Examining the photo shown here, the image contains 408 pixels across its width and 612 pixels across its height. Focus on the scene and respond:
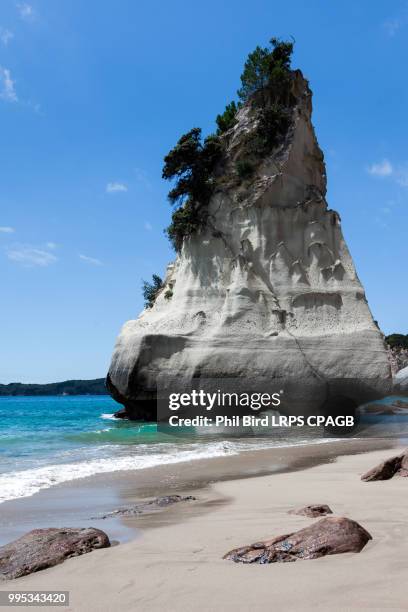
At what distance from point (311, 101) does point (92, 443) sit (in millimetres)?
18550

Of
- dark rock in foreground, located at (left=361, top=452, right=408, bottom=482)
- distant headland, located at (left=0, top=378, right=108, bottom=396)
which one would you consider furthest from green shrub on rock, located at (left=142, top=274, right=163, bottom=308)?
distant headland, located at (left=0, top=378, right=108, bottom=396)

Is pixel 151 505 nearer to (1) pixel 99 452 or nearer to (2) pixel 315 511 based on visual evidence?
(2) pixel 315 511

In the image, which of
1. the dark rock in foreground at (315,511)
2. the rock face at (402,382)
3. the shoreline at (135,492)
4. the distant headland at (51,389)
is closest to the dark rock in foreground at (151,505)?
the shoreline at (135,492)

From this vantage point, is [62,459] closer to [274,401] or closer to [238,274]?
[274,401]

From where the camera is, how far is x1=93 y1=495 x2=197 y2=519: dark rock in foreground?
636 centimetres

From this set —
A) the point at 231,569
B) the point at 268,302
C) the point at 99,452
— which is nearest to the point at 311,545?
the point at 231,569

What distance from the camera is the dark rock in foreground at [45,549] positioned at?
409 centimetres

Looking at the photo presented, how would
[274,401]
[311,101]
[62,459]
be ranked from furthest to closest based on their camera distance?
[311,101]
[274,401]
[62,459]

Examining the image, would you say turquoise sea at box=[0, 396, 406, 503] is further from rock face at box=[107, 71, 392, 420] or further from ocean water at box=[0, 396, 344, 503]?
rock face at box=[107, 71, 392, 420]

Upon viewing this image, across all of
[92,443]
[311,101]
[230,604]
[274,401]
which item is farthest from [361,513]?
[311,101]

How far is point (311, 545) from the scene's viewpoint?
3.91m

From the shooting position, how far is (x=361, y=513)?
18.0 feet

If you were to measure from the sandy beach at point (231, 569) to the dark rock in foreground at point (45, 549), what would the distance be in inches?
3.9

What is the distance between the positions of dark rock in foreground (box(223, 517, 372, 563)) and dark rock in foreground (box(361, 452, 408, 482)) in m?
3.86
